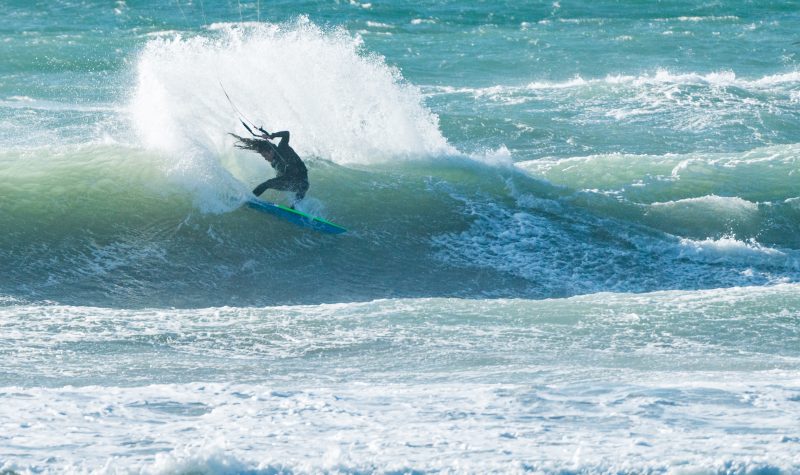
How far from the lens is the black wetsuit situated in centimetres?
1343

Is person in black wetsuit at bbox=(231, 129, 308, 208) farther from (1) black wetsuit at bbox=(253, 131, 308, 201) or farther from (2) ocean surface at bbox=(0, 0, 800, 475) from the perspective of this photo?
(2) ocean surface at bbox=(0, 0, 800, 475)

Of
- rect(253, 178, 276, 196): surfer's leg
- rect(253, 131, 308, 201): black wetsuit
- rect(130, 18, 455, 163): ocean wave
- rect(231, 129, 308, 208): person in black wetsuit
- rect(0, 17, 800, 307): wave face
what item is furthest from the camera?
rect(130, 18, 455, 163): ocean wave

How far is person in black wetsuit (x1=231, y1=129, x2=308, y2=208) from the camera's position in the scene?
1325 cm

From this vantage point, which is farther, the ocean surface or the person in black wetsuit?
the person in black wetsuit

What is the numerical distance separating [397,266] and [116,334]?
170 inches

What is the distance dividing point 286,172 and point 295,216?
0.55 meters

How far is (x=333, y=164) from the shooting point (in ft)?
51.8

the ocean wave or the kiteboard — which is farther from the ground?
the ocean wave

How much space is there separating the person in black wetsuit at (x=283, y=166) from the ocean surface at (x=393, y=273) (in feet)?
1.36

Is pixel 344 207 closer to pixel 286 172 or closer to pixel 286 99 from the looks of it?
pixel 286 172

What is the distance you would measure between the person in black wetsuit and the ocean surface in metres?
0.42

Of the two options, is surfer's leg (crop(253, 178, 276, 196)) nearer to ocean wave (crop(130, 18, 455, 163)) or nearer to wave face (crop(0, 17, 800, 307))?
wave face (crop(0, 17, 800, 307))

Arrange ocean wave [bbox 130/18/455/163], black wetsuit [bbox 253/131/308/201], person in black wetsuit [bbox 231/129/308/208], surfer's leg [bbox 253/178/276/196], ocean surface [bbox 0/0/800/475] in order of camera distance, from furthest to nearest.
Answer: ocean wave [bbox 130/18/455/163], surfer's leg [bbox 253/178/276/196], black wetsuit [bbox 253/131/308/201], person in black wetsuit [bbox 231/129/308/208], ocean surface [bbox 0/0/800/475]

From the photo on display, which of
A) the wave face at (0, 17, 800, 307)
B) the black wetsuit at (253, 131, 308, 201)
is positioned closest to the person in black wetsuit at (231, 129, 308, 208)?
the black wetsuit at (253, 131, 308, 201)
